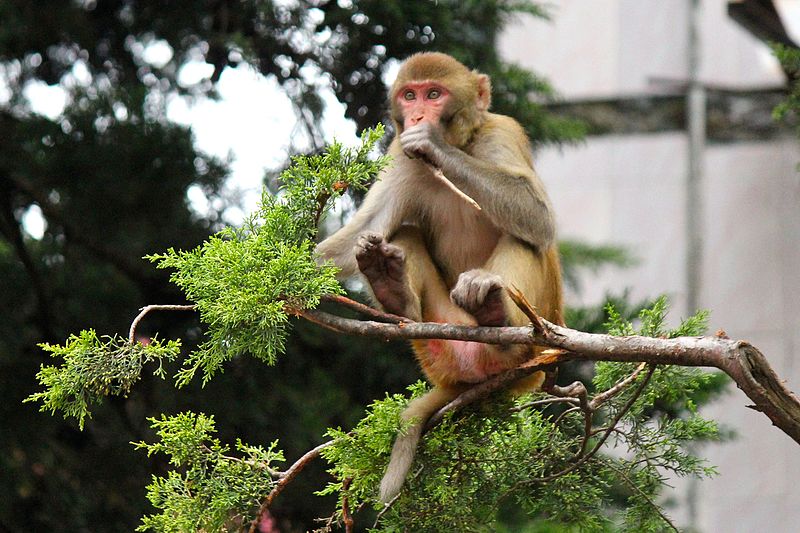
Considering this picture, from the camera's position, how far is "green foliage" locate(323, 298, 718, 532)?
10.3ft

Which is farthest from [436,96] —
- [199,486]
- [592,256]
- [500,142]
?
[592,256]

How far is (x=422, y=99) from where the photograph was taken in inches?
153

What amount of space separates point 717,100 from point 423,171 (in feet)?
22.4

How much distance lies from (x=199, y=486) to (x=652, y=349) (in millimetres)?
1264

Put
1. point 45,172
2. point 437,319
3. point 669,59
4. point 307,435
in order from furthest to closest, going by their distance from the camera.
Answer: point 669,59 < point 45,172 < point 307,435 < point 437,319

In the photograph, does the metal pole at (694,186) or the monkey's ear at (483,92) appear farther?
the metal pole at (694,186)

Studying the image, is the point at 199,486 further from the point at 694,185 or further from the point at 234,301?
the point at 694,185

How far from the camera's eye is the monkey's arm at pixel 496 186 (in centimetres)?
360

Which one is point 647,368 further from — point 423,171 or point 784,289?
point 784,289

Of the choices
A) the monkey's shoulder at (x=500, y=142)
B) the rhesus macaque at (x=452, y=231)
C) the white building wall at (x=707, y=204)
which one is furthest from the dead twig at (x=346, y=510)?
the white building wall at (x=707, y=204)

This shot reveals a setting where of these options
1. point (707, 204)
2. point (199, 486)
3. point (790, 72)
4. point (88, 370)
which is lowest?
point (199, 486)

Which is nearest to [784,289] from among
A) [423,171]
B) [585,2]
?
[585,2]

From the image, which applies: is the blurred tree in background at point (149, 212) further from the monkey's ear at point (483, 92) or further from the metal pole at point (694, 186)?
the metal pole at point (694, 186)

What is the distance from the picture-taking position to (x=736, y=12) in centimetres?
611
